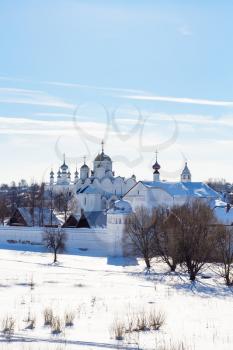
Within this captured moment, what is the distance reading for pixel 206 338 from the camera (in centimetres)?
1222

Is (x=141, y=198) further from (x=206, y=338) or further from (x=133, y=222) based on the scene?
(x=206, y=338)

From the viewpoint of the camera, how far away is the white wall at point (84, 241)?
130 feet

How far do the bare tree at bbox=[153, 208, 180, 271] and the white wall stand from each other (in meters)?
4.87

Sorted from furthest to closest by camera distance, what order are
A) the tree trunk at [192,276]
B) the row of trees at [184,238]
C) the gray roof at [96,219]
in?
the gray roof at [96,219] < the row of trees at [184,238] < the tree trunk at [192,276]

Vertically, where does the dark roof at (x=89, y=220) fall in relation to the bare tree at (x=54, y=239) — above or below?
above

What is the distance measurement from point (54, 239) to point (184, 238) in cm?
1229

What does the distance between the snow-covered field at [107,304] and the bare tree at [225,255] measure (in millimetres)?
657

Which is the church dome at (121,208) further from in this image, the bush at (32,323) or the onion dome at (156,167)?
the bush at (32,323)

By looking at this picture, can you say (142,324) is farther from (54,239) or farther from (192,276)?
(54,239)

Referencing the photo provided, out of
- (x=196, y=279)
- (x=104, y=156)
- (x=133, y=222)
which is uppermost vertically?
(x=104, y=156)

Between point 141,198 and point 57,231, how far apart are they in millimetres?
11916

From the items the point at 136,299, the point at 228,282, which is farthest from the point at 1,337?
the point at 228,282

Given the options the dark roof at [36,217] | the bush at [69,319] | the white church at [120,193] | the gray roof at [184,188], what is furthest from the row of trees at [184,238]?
the dark roof at [36,217]

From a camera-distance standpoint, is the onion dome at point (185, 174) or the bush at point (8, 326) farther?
the onion dome at point (185, 174)
